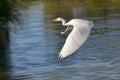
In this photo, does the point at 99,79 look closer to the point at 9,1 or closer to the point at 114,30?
the point at 9,1

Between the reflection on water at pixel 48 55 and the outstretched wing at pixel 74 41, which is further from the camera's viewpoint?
the reflection on water at pixel 48 55

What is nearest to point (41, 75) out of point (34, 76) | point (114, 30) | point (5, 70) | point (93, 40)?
point (34, 76)

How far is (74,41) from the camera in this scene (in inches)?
411

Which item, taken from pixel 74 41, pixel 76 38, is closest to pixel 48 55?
pixel 76 38

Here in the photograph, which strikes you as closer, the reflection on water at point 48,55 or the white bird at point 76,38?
the white bird at point 76,38

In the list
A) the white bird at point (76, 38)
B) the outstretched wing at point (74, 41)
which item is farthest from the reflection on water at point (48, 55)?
the outstretched wing at point (74, 41)

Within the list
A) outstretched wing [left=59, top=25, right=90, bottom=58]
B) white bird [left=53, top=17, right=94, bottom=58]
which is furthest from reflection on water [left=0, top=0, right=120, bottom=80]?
outstretched wing [left=59, top=25, right=90, bottom=58]

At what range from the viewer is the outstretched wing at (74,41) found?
9848mm

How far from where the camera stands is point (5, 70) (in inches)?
655

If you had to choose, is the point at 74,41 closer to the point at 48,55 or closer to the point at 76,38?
the point at 76,38

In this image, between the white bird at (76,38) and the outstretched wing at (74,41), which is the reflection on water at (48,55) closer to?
the white bird at (76,38)

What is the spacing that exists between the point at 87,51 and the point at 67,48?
8.66m

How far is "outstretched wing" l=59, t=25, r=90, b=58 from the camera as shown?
32.3ft

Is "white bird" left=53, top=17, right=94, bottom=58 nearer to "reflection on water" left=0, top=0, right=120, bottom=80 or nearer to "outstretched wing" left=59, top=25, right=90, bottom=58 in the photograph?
"outstretched wing" left=59, top=25, right=90, bottom=58
